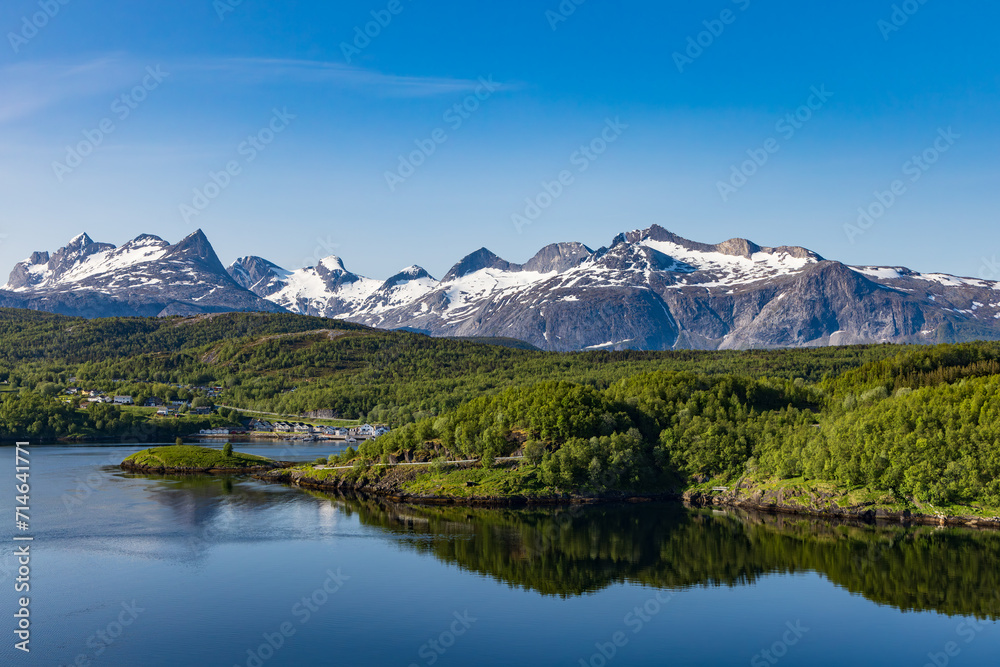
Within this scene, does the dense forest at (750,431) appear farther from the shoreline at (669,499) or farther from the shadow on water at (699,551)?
the shadow on water at (699,551)

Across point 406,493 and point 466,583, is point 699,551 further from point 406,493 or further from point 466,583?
point 406,493

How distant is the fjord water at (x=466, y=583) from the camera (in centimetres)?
4981

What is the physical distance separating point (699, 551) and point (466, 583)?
71.9 feet

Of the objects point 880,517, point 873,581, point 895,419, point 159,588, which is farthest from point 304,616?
point 895,419

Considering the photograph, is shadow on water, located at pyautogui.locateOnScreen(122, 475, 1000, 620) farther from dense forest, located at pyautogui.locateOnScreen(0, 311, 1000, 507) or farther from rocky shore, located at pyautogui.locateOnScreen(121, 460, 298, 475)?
rocky shore, located at pyautogui.locateOnScreen(121, 460, 298, 475)

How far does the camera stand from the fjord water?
4981 centimetres

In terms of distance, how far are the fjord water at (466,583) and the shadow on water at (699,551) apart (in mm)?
262

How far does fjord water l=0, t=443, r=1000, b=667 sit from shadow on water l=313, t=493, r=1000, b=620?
262 millimetres

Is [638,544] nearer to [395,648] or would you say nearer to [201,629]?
[395,648]

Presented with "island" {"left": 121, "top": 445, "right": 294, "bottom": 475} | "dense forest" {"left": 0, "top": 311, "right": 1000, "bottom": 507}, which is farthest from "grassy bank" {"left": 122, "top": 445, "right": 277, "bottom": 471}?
"dense forest" {"left": 0, "top": 311, "right": 1000, "bottom": 507}

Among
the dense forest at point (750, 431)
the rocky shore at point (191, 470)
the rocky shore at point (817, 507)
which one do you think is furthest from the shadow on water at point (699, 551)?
the rocky shore at point (191, 470)

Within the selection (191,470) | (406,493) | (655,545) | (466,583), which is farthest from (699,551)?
(191,470)

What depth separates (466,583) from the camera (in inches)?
2527

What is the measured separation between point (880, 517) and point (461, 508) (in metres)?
43.6
